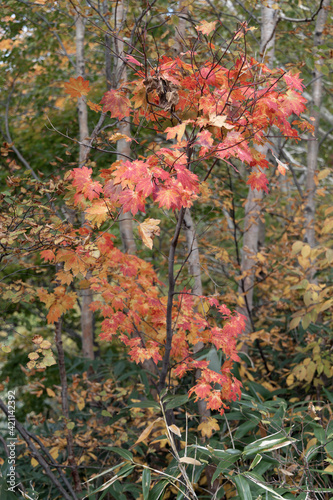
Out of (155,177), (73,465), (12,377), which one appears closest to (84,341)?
(12,377)

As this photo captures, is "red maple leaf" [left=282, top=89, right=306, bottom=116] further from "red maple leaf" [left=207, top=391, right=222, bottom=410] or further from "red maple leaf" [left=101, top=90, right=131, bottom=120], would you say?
"red maple leaf" [left=207, top=391, right=222, bottom=410]

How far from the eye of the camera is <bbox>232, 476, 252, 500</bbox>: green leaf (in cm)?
176

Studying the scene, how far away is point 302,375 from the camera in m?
3.05

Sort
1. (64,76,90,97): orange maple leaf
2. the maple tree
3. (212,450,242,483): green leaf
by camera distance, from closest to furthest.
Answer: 1. the maple tree
2. (212,450,242,483): green leaf
3. (64,76,90,97): orange maple leaf

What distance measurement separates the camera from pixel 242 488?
1.79 metres

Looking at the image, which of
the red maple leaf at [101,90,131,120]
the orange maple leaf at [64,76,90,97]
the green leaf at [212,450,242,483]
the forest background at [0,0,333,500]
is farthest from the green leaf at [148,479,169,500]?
the orange maple leaf at [64,76,90,97]

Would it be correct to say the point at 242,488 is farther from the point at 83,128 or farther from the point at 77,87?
the point at 83,128

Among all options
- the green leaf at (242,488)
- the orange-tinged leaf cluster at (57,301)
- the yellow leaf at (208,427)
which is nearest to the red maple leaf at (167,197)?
the orange-tinged leaf cluster at (57,301)

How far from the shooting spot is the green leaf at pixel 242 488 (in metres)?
1.76

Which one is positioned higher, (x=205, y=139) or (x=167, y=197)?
(x=205, y=139)

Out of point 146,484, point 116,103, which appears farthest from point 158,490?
point 116,103

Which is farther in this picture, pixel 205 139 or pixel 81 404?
pixel 81 404

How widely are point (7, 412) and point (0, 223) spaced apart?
941mm

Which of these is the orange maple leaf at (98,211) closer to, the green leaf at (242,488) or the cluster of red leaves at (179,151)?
the cluster of red leaves at (179,151)
